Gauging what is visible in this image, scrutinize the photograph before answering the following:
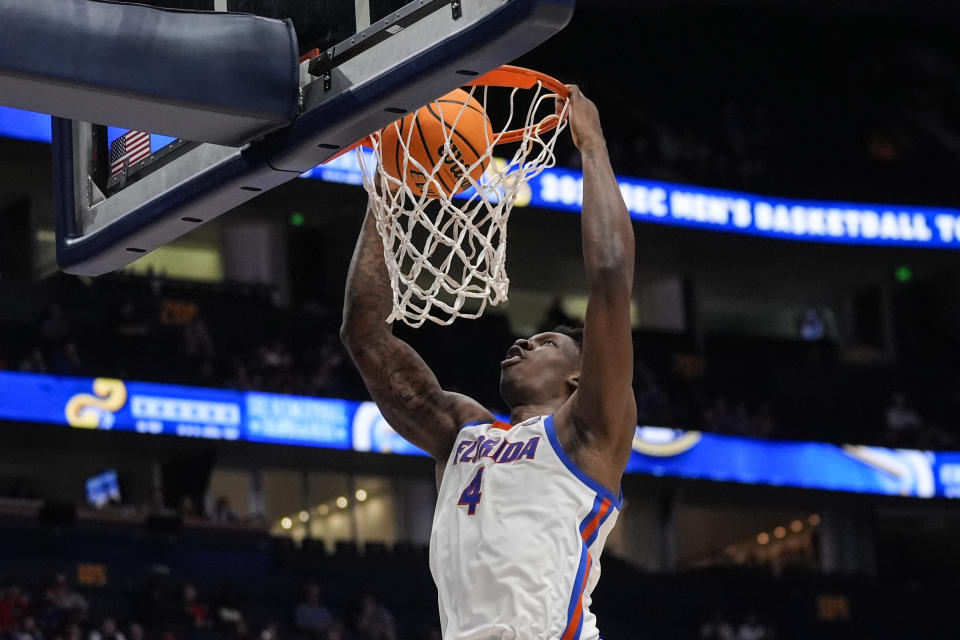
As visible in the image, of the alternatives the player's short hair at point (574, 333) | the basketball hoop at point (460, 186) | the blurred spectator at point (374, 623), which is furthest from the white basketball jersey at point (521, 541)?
the blurred spectator at point (374, 623)

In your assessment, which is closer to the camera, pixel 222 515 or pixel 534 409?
pixel 534 409

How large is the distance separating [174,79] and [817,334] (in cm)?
2379

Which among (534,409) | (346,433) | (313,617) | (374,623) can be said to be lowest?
(374,623)

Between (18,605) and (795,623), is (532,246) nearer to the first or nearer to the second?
(795,623)

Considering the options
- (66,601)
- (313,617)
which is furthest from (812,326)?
(66,601)

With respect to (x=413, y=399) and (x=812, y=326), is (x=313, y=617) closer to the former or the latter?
(x=413, y=399)

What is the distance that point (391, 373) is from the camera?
494cm

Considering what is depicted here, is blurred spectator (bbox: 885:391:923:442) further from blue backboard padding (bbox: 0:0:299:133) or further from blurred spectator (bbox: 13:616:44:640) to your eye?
blue backboard padding (bbox: 0:0:299:133)

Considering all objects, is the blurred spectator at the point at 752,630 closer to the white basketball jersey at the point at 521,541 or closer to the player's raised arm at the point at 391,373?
the player's raised arm at the point at 391,373

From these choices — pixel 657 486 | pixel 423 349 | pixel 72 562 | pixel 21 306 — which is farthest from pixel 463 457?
pixel 657 486

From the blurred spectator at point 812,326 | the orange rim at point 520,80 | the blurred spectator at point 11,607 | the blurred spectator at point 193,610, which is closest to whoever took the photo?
the orange rim at point 520,80

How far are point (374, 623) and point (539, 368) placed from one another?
13.1 m

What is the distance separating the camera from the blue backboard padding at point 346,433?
18672mm

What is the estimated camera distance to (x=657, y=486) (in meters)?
24.6
